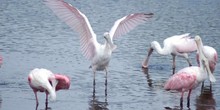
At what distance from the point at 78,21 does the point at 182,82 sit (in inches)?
121

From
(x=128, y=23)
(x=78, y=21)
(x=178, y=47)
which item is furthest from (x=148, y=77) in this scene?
(x=78, y=21)

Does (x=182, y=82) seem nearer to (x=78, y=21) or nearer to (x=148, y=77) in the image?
(x=78, y=21)

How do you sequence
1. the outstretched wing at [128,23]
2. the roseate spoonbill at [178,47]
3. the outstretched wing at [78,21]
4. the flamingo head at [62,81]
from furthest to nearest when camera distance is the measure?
the roseate spoonbill at [178,47] < the outstretched wing at [128,23] < the outstretched wing at [78,21] < the flamingo head at [62,81]

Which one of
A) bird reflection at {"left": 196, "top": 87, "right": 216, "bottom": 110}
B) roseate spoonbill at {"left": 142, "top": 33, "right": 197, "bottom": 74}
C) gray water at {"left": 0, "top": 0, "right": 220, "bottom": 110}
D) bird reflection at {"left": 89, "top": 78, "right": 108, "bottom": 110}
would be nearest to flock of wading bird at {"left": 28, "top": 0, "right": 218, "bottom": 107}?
bird reflection at {"left": 196, "top": 87, "right": 216, "bottom": 110}

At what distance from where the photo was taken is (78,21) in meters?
16.0

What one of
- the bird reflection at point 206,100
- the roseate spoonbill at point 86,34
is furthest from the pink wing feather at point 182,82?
the roseate spoonbill at point 86,34

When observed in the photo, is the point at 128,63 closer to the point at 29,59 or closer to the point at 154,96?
the point at 29,59

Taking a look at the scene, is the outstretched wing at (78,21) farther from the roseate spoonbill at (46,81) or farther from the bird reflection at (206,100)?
the bird reflection at (206,100)

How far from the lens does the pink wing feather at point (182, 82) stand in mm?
14438

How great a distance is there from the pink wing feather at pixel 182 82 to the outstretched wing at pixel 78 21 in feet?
7.47

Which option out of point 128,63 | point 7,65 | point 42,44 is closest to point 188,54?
point 128,63

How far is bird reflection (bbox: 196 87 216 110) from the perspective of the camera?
14.7m

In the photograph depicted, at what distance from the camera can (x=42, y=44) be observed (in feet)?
73.0

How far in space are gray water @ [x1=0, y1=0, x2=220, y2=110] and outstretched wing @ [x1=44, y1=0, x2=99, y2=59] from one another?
0.91 meters
